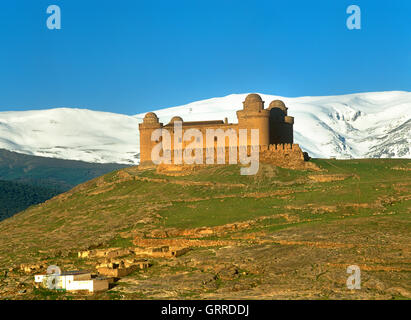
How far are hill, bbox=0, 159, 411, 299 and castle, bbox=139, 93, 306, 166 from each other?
86.4 inches

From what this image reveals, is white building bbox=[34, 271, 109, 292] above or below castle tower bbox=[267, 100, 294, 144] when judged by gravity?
below

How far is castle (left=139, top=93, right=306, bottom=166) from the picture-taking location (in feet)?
230

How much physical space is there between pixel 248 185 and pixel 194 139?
17.0m

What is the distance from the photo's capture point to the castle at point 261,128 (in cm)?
7000

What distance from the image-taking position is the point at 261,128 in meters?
73.3

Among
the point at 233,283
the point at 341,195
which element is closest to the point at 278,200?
the point at 341,195

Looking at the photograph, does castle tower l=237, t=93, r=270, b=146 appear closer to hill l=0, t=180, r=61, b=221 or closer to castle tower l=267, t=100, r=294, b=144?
castle tower l=267, t=100, r=294, b=144

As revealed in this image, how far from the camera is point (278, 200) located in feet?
190

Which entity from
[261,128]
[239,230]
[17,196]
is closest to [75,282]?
[239,230]

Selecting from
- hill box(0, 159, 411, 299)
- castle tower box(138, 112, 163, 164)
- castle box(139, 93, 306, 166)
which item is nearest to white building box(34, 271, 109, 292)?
hill box(0, 159, 411, 299)

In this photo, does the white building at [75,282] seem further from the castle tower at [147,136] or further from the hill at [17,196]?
the hill at [17,196]

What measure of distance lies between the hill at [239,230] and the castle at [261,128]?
219 centimetres

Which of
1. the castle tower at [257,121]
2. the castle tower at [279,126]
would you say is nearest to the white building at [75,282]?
the castle tower at [257,121]
